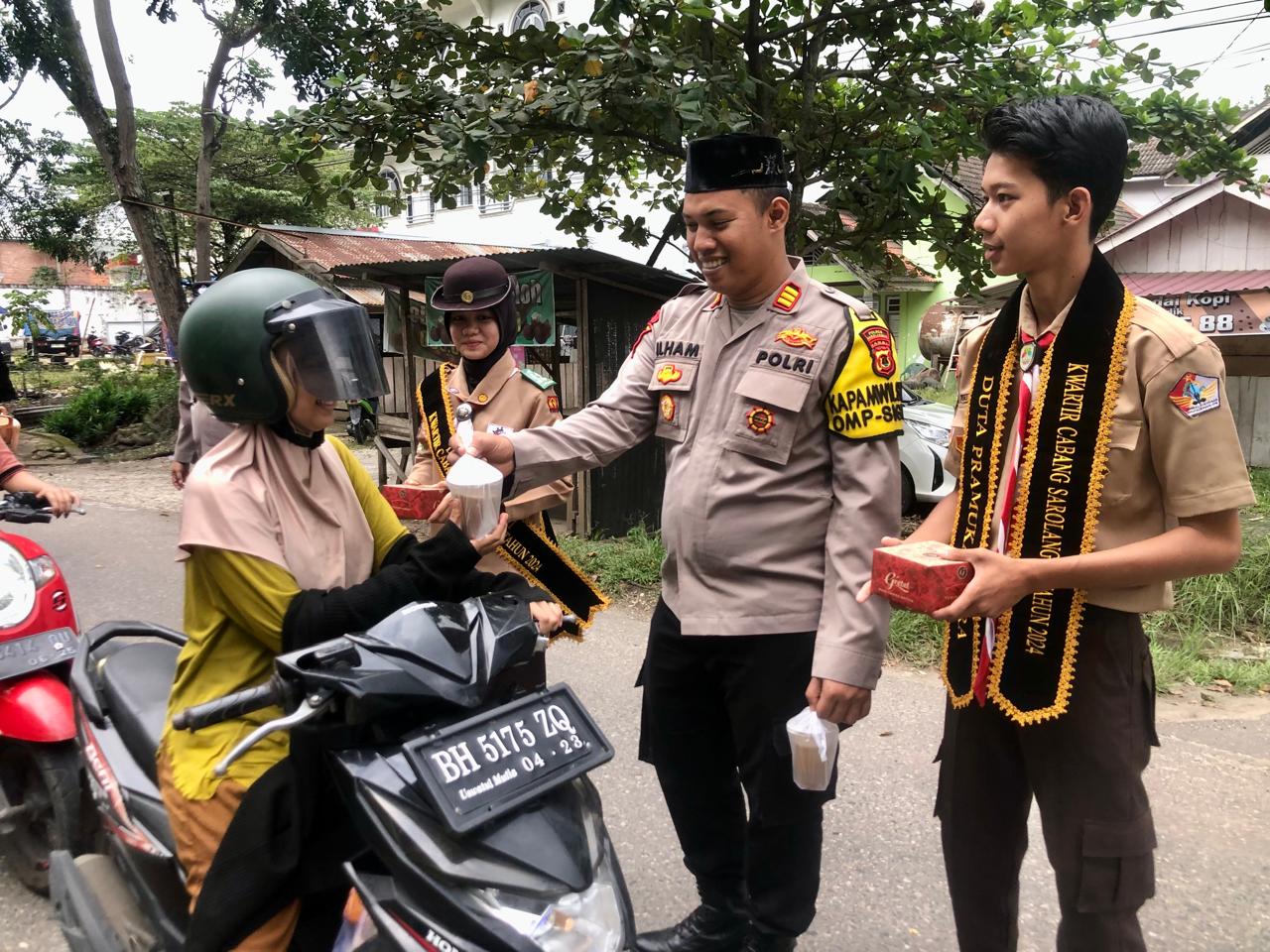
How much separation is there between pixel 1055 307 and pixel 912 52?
14.0ft

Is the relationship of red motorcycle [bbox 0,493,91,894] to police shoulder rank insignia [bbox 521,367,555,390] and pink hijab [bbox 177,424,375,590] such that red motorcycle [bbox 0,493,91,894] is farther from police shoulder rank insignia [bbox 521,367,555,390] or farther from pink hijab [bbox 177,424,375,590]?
police shoulder rank insignia [bbox 521,367,555,390]

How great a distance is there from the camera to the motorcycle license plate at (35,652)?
2695 mm

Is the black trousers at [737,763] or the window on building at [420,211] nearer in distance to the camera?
the black trousers at [737,763]

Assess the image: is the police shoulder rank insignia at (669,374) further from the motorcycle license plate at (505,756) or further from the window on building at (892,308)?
the window on building at (892,308)

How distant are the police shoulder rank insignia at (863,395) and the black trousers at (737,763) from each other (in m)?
0.48

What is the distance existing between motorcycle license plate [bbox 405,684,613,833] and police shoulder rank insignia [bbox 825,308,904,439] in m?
0.85

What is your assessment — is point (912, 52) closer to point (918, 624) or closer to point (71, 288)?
point (918, 624)

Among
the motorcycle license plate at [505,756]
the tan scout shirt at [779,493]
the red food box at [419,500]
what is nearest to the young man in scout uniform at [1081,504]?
the tan scout shirt at [779,493]

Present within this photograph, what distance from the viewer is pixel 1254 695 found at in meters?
4.27

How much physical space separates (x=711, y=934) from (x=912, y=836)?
3.36ft

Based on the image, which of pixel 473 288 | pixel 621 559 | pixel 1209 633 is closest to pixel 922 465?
pixel 621 559

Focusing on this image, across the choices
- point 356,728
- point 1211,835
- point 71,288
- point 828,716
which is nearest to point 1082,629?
point 828,716

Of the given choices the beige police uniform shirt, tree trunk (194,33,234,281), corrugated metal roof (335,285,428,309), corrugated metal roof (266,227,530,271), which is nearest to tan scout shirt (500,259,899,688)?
the beige police uniform shirt

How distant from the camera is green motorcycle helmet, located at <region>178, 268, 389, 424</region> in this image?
5.69 ft
